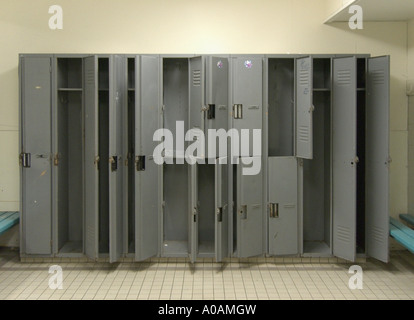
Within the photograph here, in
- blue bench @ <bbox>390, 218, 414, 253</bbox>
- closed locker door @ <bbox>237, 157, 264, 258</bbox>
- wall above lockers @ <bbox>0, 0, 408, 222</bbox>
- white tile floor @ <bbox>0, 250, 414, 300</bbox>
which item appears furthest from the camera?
wall above lockers @ <bbox>0, 0, 408, 222</bbox>

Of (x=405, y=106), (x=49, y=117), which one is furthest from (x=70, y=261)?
(x=405, y=106)

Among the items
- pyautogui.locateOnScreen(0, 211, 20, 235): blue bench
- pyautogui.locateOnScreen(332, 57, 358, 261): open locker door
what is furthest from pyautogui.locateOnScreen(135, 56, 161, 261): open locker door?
pyautogui.locateOnScreen(332, 57, 358, 261): open locker door

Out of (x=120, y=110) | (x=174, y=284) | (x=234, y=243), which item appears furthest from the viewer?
(x=234, y=243)

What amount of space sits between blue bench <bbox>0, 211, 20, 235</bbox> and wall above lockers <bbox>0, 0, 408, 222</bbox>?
879 mm

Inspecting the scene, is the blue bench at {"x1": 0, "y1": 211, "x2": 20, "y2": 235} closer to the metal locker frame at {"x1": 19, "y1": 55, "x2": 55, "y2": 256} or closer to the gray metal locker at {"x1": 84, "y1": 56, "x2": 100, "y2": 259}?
the metal locker frame at {"x1": 19, "y1": 55, "x2": 55, "y2": 256}

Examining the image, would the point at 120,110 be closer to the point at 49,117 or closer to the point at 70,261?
the point at 49,117

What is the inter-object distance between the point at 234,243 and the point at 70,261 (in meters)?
1.71

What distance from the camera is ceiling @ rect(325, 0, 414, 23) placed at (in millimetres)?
3859

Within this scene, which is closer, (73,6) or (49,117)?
(49,117)

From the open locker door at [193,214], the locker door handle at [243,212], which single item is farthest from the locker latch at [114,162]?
the locker door handle at [243,212]

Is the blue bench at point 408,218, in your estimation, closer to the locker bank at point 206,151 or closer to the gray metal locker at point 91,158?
the locker bank at point 206,151

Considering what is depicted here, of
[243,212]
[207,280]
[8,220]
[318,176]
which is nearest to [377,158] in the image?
[318,176]

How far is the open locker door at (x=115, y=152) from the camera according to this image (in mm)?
3832

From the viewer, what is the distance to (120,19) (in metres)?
4.45
